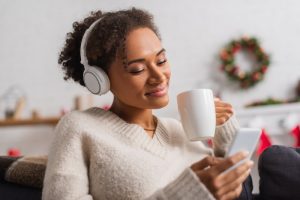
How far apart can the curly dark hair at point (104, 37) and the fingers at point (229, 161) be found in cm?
37

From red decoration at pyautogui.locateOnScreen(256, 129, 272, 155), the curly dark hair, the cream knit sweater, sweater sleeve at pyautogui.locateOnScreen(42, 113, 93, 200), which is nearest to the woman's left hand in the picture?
the cream knit sweater

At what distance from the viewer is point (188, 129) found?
97 cm

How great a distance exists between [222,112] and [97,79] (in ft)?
1.13

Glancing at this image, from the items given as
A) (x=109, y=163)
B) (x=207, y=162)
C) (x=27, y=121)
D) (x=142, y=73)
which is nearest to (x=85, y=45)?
(x=142, y=73)

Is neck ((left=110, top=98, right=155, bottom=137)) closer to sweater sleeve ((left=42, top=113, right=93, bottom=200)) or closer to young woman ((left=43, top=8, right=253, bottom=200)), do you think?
young woman ((left=43, top=8, right=253, bottom=200))

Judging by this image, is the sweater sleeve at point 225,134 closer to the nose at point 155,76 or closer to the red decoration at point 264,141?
the nose at point 155,76

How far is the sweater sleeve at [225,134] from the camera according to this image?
1090mm

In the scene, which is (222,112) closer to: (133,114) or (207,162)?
(133,114)

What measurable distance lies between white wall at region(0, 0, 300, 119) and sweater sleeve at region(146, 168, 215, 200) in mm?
2546

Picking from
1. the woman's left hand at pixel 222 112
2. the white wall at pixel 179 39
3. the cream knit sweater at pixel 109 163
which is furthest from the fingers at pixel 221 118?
the white wall at pixel 179 39

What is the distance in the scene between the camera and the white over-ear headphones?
3.21ft

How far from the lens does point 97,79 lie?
3.20 ft

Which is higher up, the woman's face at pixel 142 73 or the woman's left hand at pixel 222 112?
the woman's face at pixel 142 73

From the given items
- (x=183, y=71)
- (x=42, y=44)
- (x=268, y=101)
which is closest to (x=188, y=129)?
(x=268, y=101)
